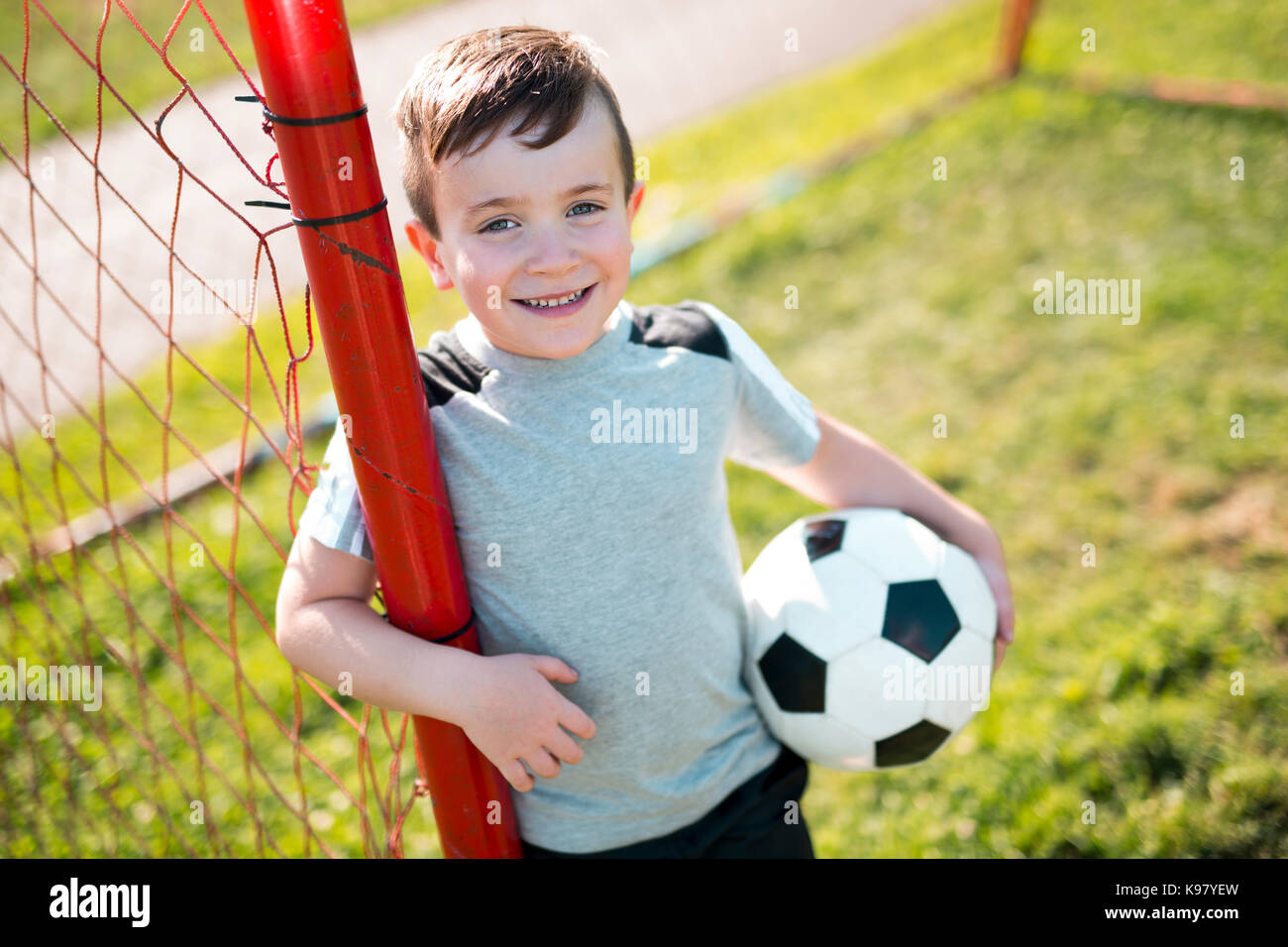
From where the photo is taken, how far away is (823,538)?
1869 mm

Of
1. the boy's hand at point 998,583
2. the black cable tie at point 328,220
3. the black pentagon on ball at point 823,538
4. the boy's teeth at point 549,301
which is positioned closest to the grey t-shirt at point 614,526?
the boy's teeth at point 549,301

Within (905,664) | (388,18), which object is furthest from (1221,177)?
(388,18)

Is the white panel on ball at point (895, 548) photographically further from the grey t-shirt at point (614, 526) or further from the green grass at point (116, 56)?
the green grass at point (116, 56)

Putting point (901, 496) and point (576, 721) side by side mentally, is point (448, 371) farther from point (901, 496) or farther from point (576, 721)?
point (901, 496)

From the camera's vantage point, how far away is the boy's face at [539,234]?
1354 mm

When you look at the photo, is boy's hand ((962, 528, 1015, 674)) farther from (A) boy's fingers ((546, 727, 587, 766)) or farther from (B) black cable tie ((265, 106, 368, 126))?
(B) black cable tie ((265, 106, 368, 126))

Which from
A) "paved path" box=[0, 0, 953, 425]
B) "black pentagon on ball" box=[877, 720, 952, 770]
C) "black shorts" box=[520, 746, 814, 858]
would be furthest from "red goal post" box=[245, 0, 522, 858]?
"paved path" box=[0, 0, 953, 425]

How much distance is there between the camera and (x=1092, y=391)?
3.77m

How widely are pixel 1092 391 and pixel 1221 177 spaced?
6.13 ft

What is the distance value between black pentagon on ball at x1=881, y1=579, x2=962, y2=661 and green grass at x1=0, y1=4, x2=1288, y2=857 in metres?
0.88

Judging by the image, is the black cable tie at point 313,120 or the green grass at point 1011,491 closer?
the black cable tie at point 313,120

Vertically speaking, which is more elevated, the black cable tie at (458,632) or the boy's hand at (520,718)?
the black cable tie at (458,632)

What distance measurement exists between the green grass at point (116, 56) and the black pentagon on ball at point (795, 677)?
21.8 feet

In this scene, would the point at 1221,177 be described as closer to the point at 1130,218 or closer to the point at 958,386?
the point at 1130,218
